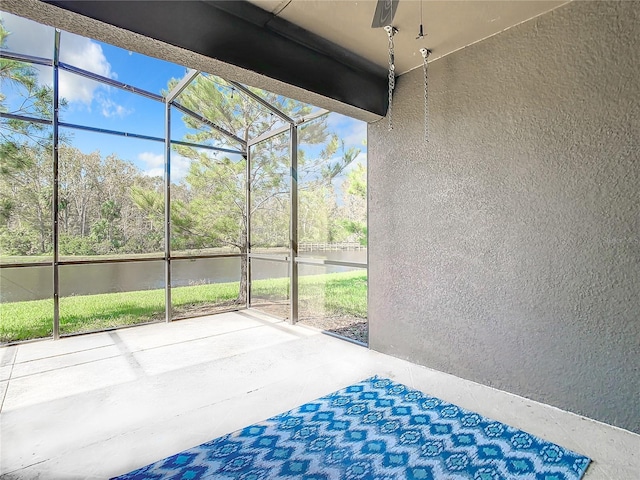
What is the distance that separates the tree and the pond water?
0.29 meters

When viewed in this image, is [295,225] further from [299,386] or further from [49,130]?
[49,130]

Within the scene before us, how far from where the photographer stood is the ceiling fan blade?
227 centimetres

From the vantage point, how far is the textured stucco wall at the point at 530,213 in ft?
6.82

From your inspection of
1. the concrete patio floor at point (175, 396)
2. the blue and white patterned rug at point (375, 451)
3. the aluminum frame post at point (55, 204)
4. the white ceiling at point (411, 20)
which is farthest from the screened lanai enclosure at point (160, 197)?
the blue and white patterned rug at point (375, 451)

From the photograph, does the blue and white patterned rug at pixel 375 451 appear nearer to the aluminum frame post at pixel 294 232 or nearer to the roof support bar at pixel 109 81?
the aluminum frame post at pixel 294 232

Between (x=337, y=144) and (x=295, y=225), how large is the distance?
4.20ft

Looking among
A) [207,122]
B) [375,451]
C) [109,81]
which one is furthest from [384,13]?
[109,81]

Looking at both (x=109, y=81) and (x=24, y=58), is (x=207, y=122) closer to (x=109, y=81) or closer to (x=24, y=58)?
(x=109, y=81)

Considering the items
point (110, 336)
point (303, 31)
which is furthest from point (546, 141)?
point (110, 336)

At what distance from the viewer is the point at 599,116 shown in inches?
84.3

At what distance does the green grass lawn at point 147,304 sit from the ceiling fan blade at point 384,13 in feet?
7.72

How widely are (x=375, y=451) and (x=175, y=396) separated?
62.0 inches

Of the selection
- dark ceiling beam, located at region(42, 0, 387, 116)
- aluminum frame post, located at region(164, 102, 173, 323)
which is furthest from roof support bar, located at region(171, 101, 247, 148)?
dark ceiling beam, located at region(42, 0, 387, 116)

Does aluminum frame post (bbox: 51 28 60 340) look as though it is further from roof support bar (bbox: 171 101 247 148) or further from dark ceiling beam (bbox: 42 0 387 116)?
dark ceiling beam (bbox: 42 0 387 116)
